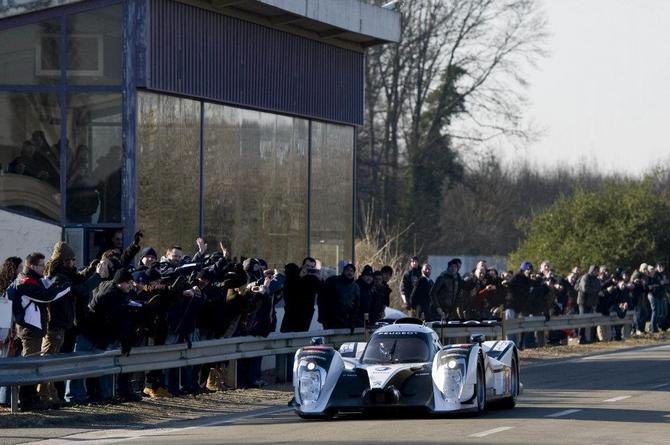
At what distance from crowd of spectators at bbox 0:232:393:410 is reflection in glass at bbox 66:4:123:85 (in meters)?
4.51

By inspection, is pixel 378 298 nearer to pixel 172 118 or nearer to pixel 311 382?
pixel 172 118

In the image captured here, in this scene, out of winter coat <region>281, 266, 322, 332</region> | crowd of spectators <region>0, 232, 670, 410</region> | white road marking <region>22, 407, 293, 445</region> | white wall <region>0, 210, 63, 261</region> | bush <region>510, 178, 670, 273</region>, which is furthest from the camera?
bush <region>510, 178, 670, 273</region>

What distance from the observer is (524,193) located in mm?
103812

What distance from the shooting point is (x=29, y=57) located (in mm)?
25688

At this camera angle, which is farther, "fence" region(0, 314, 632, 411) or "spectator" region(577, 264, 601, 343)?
"spectator" region(577, 264, 601, 343)

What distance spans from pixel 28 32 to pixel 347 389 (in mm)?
11237

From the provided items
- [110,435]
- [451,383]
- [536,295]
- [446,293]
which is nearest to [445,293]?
[446,293]

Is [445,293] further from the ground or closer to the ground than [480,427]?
further from the ground

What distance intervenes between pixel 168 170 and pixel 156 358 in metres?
8.10

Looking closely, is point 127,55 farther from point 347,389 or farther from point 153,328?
point 347,389

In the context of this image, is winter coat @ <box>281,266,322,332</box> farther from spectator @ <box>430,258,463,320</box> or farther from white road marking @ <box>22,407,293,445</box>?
white road marking @ <box>22,407,293,445</box>

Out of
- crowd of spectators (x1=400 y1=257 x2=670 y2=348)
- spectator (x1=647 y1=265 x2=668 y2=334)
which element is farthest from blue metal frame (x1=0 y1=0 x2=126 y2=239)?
spectator (x1=647 y1=265 x2=668 y2=334)

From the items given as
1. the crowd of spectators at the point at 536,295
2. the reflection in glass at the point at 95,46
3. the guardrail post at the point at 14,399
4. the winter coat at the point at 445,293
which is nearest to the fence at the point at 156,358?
the guardrail post at the point at 14,399

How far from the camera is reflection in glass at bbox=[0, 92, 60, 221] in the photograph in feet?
84.0
